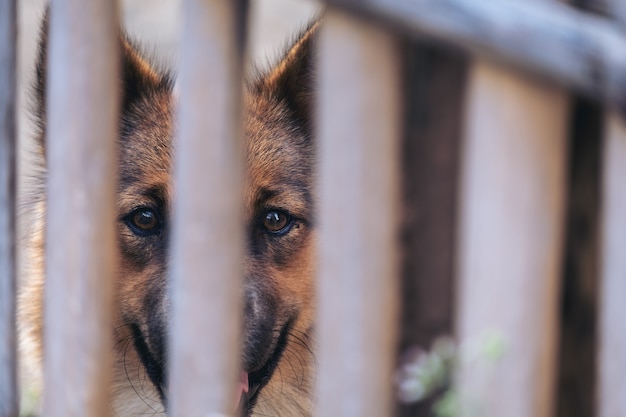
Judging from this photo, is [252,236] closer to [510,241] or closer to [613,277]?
[510,241]

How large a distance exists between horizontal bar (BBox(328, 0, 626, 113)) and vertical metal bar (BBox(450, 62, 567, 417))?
0.27 feet

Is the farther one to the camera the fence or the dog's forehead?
the dog's forehead

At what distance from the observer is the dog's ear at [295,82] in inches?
131

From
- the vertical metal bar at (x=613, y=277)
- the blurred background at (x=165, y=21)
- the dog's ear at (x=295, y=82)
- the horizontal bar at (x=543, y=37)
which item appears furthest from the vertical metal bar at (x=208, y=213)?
the blurred background at (x=165, y=21)

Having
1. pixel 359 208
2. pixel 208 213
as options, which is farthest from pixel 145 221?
pixel 359 208

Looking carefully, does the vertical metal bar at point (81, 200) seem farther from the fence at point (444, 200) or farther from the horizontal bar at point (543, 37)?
the horizontal bar at point (543, 37)

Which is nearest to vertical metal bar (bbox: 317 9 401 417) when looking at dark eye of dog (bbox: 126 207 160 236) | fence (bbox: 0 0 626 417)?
fence (bbox: 0 0 626 417)

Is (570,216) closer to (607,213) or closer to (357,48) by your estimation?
(607,213)

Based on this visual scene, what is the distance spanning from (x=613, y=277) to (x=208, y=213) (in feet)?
3.19

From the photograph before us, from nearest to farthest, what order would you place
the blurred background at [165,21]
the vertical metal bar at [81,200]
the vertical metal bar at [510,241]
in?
the vertical metal bar at [510,241] < the vertical metal bar at [81,200] < the blurred background at [165,21]

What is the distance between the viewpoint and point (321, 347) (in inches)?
76.2

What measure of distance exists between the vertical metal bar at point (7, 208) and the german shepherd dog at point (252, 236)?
534 mm

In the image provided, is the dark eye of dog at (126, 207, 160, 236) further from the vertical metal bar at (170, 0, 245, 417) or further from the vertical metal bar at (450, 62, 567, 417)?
the vertical metal bar at (450, 62, 567, 417)

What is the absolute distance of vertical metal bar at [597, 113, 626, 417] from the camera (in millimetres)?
1635
